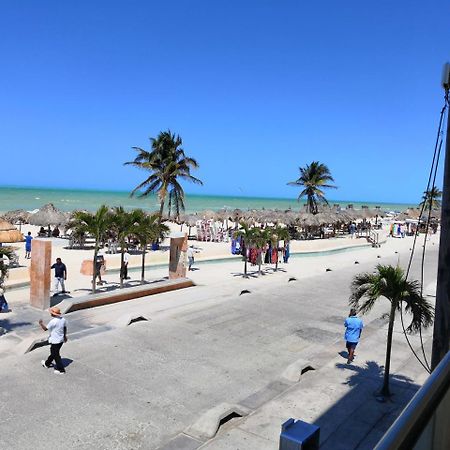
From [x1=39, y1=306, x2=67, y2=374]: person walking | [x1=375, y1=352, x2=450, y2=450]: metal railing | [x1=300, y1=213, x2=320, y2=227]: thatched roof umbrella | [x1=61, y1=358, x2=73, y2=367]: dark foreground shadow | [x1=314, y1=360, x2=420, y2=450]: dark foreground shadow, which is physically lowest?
[x1=314, y1=360, x2=420, y2=450]: dark foreground shadow

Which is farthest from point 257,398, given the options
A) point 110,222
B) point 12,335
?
point 110,222

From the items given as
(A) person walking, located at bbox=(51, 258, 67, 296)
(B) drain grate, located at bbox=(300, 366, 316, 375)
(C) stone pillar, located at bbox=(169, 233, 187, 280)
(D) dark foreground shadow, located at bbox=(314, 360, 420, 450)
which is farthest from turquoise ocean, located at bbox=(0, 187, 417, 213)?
(D) dark foreground shadow, located at bbox=(314, 360, 420, 450)

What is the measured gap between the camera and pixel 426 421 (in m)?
1.29

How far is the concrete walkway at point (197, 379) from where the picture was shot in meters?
6.31

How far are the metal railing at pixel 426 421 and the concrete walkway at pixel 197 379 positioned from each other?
513 centimetres

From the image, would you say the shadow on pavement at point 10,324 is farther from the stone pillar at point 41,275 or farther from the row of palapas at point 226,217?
the row of palapas at point 226,217

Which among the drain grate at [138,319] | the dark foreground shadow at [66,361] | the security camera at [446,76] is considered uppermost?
the security camera at [446,76]

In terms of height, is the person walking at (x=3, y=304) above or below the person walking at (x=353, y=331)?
below

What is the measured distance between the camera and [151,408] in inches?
277

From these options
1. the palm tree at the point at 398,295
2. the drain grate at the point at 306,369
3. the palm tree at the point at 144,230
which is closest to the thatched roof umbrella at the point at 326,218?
the palm tree at the point at 144,230

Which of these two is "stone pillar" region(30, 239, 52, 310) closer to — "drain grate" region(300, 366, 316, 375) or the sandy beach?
the sandy beach

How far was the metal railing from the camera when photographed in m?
1.18

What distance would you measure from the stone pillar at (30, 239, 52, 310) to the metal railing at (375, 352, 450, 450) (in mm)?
12472

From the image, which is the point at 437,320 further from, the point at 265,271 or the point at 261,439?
the point at 265,271
